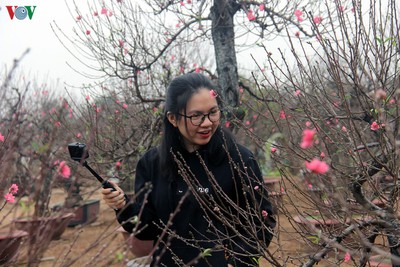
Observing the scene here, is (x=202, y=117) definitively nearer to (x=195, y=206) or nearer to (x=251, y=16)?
(x=195, y=206)

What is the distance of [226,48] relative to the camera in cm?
546

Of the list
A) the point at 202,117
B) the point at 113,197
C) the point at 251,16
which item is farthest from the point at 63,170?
the point at 251,16

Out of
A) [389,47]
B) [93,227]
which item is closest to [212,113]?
[389,47]

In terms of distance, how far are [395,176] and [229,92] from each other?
385cm

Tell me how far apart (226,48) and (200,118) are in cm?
338

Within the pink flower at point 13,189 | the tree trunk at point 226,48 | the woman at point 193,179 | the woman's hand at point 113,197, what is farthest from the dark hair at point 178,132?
the tree trunk at point 226,48

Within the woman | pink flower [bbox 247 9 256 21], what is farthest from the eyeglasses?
pink flower [bbox 247 9 256 21]

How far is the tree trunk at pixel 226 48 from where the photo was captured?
5.38 metres

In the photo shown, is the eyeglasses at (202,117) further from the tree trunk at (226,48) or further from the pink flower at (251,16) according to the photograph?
the pink flower at (251,16)

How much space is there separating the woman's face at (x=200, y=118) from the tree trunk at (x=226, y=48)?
3.08 m

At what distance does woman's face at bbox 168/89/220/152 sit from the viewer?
2.24m

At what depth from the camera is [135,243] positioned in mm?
6809

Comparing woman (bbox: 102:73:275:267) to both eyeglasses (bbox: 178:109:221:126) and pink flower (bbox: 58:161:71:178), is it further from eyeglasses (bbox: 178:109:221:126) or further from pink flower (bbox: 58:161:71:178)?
pink flower (bbox: 58:161:71:178)

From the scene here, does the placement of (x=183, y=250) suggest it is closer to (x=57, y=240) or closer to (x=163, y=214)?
(x=163, y=214)
